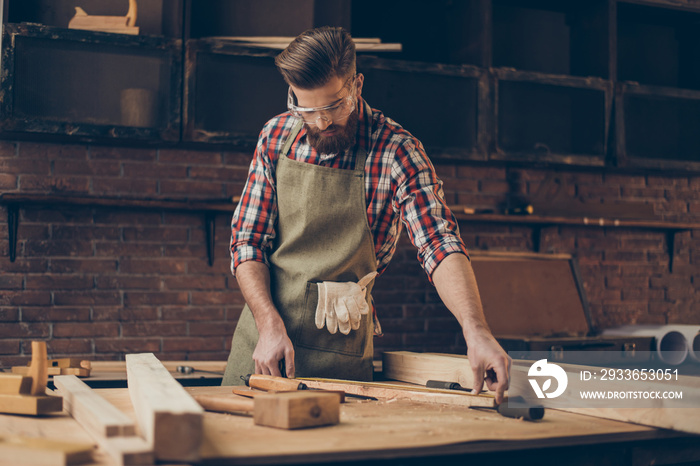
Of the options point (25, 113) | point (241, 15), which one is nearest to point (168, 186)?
point (25, 113)

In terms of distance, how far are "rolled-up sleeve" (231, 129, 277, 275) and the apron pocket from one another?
179mm

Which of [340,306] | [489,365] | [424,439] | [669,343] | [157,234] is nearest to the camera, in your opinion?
[424,439]

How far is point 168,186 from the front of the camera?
304 centimetres

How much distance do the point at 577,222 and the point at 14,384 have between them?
2.97 metres

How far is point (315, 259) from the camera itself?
189 cm

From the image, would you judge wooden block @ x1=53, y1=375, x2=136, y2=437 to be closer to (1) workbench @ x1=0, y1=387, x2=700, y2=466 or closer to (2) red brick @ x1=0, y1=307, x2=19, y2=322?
(1) workbench @ x1=0, y1=387, x2=700, y2=466

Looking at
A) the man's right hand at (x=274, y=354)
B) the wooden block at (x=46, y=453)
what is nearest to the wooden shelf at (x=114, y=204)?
the man's right hand at (x=274, y=354)

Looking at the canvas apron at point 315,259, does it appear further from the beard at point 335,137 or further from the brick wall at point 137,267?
the brick wall at point 137,267

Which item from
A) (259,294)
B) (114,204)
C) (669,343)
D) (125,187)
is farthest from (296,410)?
(669,343)

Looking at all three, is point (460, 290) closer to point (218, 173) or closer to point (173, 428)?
point (173, 428)

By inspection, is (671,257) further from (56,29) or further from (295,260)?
(56,29)

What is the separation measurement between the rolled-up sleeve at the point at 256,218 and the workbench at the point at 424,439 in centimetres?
69

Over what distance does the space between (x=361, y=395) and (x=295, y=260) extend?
23.0 inches

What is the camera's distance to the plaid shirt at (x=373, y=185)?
1.85m
